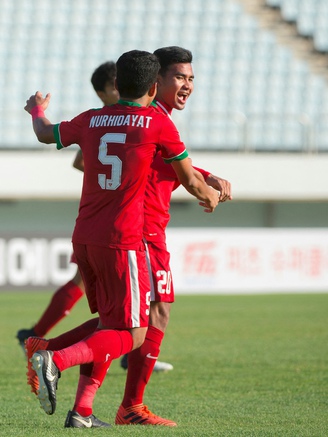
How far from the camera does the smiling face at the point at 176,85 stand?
16.7 ft

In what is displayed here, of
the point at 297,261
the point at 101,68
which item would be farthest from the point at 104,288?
the point at 297,261

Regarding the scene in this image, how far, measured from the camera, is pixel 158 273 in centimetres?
493

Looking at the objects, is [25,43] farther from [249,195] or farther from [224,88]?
[249,195]

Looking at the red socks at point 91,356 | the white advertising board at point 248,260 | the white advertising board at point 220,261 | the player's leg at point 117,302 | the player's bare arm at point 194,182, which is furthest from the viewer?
the white advertising board at point 248,260

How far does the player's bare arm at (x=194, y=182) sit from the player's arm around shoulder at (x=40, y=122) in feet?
2.12

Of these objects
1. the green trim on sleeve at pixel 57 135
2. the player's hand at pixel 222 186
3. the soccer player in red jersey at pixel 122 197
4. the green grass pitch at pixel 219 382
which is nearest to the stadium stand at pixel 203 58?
the green grass pitch at pixel 219 382

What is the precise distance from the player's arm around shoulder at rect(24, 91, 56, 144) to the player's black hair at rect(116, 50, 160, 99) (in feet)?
1.42

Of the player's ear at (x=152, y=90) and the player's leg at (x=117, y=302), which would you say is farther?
the player's ear at (x=152, y=90)

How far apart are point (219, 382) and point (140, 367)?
1789 mm

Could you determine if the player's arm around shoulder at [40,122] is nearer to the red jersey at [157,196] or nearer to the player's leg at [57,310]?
the red jersey at [157,196]

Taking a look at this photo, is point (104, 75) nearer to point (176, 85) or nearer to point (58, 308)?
point (58, 308)

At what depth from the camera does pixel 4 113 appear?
18.6 m

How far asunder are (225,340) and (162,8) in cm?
1297

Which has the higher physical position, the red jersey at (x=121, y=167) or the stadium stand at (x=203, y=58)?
the stadium stand at (x=203, y=58)
